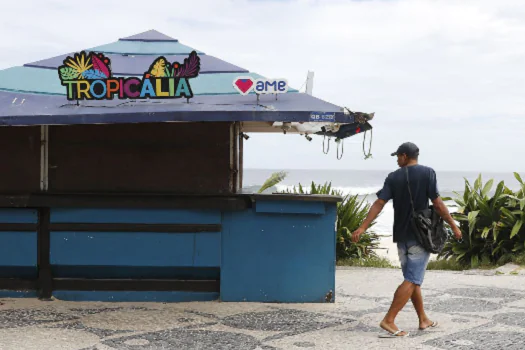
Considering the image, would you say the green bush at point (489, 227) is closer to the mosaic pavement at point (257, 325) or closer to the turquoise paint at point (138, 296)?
the mosaic pavement at point (257, 325)

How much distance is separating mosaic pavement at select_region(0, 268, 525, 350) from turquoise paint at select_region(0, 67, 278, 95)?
98.8 inches

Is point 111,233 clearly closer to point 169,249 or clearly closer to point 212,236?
point 169,249

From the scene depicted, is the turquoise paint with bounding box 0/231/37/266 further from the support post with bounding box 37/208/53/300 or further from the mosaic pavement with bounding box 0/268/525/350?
the mosaic pavement with bounding box 0/268/525/350

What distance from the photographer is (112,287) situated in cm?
787

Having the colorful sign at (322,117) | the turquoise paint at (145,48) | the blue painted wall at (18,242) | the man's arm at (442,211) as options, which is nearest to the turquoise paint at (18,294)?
the blue painted wall at (18,242)

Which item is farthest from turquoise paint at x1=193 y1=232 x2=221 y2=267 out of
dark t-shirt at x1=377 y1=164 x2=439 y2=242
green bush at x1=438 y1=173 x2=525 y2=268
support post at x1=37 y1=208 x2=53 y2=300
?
green bush at x1=438 y1=173 x2=525 y2=268

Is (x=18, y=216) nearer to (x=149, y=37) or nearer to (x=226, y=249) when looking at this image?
(x=226, y=249)

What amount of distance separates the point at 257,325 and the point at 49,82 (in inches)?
158

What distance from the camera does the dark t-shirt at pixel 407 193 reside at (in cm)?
641

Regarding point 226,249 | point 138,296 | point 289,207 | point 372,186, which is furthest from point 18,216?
point 372,186

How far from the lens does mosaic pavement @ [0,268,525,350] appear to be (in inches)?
237

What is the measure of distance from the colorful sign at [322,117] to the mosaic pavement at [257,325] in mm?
2112

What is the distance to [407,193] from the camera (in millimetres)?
6418

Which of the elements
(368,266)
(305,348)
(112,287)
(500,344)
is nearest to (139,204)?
(112,287)
